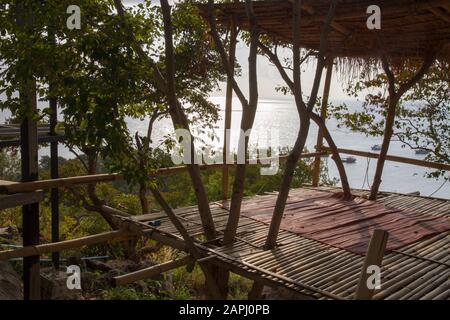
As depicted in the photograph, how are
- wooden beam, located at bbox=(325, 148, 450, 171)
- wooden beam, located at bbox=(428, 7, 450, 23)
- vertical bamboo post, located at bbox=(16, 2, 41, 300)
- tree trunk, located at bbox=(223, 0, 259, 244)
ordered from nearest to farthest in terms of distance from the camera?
tree trunk, located at bbox=(223, 0, 259, 244)
vertical bamboo post, located at bbox=(16, 2, 41, 300)
wooden beam, located at bbox=(428, 7, 450, 23)
wooden beam, located at bbox=(325, 148, 450, 171)

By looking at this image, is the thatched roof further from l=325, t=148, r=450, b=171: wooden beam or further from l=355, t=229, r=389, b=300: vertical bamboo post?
l=355, t=229, r=389, b=300: vertical bamboo post

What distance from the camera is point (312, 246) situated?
148 inches

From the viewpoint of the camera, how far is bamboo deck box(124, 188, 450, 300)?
2.89m

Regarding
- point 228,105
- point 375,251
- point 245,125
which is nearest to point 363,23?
point 228,105

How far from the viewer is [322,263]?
3365mm

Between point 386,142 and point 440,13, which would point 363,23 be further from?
point 386,142

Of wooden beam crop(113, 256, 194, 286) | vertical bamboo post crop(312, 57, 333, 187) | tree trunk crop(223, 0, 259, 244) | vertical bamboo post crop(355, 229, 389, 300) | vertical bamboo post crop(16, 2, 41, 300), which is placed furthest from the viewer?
vertical bamboo post crop(312, 57, 333, 187)

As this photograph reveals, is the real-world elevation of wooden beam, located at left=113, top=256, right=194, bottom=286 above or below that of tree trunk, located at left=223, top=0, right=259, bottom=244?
below

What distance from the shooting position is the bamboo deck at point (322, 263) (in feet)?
9.49

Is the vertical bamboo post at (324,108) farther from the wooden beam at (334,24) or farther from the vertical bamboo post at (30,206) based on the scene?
the vertical bamboo post at (30,206)

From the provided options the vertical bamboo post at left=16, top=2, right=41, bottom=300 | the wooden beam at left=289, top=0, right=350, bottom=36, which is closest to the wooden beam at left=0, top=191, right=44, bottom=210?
the vertical bamboo post at left=16, top=2, right=41, bottom=300

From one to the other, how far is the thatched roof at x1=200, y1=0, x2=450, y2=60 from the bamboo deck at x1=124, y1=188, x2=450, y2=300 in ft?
6.60

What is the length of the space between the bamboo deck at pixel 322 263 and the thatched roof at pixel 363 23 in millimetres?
2011
